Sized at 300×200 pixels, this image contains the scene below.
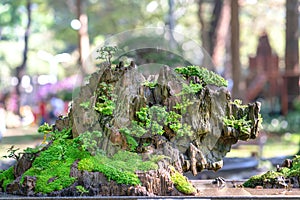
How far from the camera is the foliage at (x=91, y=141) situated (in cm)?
575

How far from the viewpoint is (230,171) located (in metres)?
13.4

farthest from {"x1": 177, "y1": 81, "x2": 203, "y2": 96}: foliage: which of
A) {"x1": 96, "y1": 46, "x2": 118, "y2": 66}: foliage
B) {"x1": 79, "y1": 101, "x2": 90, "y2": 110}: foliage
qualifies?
{"x1": 79, "y1": 101, "x2": 90, "y2": 110}: foliage

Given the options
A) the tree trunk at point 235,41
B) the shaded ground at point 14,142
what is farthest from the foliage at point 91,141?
the tree trunk at point 235,41

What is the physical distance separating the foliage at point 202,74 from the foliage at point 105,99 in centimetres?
70

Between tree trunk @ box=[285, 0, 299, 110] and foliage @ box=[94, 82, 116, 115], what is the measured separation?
22.8 meters

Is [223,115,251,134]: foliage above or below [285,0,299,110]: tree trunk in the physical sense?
below

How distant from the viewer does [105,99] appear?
19.6 feet

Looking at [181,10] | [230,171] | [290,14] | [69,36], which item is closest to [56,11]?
[69,36]

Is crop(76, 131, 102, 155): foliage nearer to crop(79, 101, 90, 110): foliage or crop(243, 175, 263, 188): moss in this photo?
crop(79, 101, 90, 110): foliage

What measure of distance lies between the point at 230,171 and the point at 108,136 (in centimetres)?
796

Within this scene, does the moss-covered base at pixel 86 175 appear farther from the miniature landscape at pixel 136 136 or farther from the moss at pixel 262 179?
the moss at pixel 262 179

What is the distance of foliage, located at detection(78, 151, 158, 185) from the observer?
214 inches

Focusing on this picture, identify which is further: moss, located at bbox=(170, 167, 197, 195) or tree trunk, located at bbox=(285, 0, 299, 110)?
tree trunk, located at bbox=(285, 0, 299, 110)

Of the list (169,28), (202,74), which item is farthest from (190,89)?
(169,28)
